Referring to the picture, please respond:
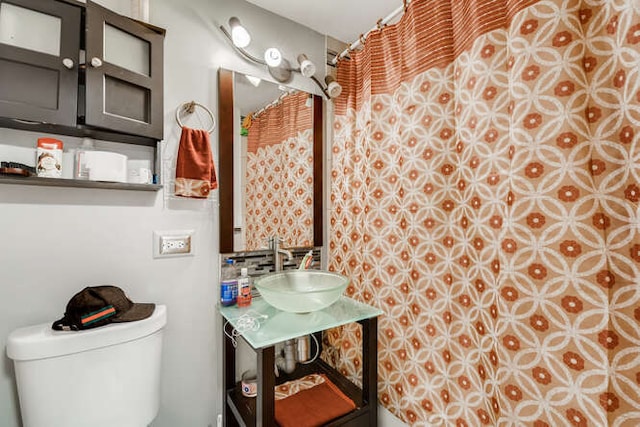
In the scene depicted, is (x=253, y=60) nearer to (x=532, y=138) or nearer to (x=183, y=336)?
(x=532, y=138)

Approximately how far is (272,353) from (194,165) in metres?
0.83

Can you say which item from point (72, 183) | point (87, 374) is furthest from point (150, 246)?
point (87, 374)

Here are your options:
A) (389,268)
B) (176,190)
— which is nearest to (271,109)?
(176,190)

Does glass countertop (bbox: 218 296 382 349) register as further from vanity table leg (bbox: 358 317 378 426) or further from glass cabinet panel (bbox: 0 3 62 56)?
glass cabinet panel (bbox: 0 3 62 56)

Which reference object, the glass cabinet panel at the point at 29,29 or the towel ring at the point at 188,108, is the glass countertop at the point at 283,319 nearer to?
the towel ring at the point at 188,108

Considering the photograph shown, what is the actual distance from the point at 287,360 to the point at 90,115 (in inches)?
51.4

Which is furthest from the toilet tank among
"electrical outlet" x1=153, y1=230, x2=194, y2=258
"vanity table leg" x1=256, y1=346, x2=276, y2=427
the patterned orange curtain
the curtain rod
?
the curtain rod

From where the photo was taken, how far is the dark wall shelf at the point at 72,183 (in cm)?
84

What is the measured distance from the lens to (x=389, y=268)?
51.7 inches

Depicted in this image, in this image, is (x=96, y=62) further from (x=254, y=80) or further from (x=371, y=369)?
(x=371, y=369)

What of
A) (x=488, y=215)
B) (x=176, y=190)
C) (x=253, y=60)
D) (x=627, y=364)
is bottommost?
(x=627, y=364)

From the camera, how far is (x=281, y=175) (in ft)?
5.01

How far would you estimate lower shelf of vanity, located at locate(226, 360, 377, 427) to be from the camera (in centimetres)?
114

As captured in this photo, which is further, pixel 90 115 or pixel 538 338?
pixel 90 115
